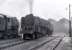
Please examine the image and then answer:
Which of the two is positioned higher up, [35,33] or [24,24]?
[24,24]

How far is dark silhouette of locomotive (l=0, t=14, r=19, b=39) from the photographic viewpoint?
2481 cm

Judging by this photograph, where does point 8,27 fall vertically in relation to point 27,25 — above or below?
below

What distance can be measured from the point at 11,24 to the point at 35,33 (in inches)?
189

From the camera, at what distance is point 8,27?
86.8 feet

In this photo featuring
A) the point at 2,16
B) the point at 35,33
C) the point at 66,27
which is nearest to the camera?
the point at 2,16

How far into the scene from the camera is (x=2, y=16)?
24734 millimetres

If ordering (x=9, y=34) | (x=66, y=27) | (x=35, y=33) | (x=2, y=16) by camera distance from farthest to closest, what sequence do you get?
1. (x=66, y=27)
2. (x=35, y=33)
3. (x=9, y=34)
4. (x=2, y=16)

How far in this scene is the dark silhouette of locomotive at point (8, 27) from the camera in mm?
24812

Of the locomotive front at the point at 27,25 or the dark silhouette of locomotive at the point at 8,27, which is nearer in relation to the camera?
the dark silhouette of locomotive at the point at 8,27

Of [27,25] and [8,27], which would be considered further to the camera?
[27,25]

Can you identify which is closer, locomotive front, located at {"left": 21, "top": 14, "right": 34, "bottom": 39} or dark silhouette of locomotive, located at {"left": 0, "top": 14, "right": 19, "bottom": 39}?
dark silhouette of locomotive, located at {"left": 0, "top": 14, "right": 19, "bottom": 39}

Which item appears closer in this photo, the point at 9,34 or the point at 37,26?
the point at 9,34

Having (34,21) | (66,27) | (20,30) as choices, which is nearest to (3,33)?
(20,30)

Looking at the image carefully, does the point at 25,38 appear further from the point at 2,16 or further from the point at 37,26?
the point at 2,16
